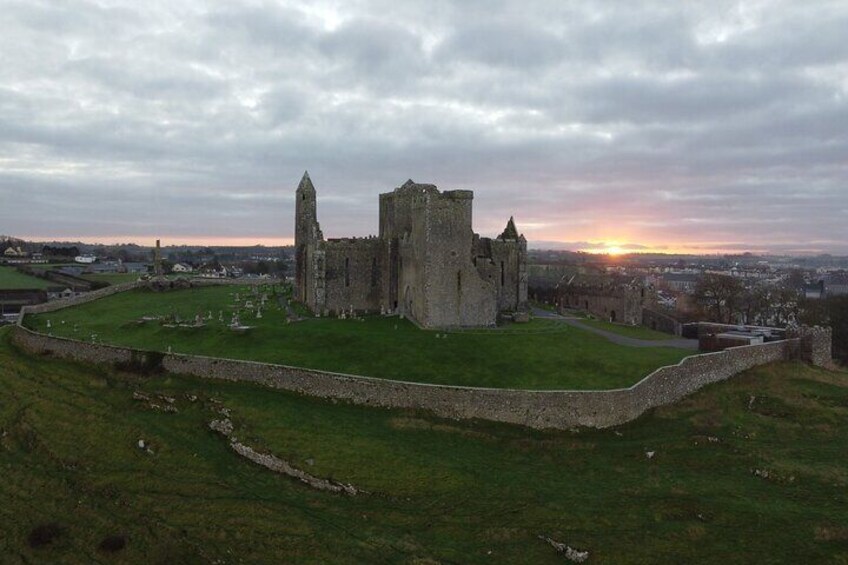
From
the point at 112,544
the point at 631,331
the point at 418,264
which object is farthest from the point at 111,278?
the point at 112,544

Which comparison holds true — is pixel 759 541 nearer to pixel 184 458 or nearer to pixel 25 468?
pixel 184 458

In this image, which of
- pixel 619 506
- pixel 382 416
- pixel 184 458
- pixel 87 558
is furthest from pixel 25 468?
pixel 619 506

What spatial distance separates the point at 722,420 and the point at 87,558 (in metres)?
28.7

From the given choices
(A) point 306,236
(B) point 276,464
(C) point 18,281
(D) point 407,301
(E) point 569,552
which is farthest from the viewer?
(C) point 18,281

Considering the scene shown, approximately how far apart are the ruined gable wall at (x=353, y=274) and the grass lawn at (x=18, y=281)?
178 ft

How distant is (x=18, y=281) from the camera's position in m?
91.2

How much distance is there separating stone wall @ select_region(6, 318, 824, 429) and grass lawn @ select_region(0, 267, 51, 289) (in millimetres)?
56031

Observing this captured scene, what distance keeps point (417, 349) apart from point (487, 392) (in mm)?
7568

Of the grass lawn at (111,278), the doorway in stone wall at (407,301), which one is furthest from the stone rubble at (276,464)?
the grass lawn at (111,278)

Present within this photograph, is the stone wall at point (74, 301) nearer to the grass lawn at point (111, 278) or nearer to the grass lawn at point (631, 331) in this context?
the grass lawn at point (111, 278)

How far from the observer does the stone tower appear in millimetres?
53031

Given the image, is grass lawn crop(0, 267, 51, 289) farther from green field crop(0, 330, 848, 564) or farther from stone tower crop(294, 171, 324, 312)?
green field crop(0, 330, 848, 564)

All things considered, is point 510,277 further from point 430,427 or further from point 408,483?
point 408,483

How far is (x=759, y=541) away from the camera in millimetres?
20031
